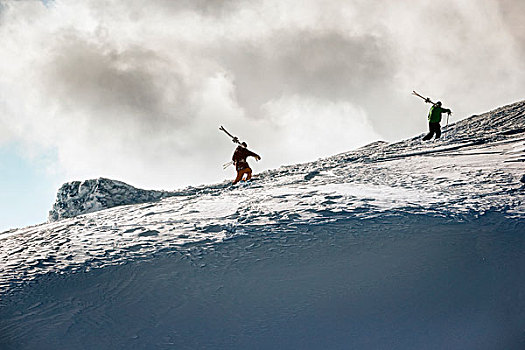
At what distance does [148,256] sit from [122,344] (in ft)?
4.65

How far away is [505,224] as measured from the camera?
594 centimetres

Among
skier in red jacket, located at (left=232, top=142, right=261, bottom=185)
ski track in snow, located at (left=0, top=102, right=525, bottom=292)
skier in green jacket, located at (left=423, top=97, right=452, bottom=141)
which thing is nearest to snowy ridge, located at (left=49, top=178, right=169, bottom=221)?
ski track in snow, located at (left=0, top=102, right=525, bottom=292)

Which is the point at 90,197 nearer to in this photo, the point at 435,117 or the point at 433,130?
the point at 433,130

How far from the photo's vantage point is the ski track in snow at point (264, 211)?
602 centimetres

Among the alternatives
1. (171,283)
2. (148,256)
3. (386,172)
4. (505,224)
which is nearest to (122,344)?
(171,283)

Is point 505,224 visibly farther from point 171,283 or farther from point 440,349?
point 171,283

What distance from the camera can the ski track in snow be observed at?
6.02m

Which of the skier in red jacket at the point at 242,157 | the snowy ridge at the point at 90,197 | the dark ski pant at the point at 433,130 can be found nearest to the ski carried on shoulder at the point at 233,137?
the skier in red jacket at the point at 242,157

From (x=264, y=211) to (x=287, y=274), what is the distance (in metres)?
1.71

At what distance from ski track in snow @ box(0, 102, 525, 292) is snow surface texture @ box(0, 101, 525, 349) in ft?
0.11

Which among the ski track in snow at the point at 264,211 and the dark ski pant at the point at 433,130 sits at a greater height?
the dark ski pant at the point at 433,130

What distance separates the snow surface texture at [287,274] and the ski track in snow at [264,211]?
0.11ft

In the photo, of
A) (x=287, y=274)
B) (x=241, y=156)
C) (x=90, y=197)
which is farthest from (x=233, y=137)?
(x=287, y=274)

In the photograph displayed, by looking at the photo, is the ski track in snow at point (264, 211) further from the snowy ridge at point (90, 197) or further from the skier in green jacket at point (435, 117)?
the skier in green jacket at point (435, 117)
